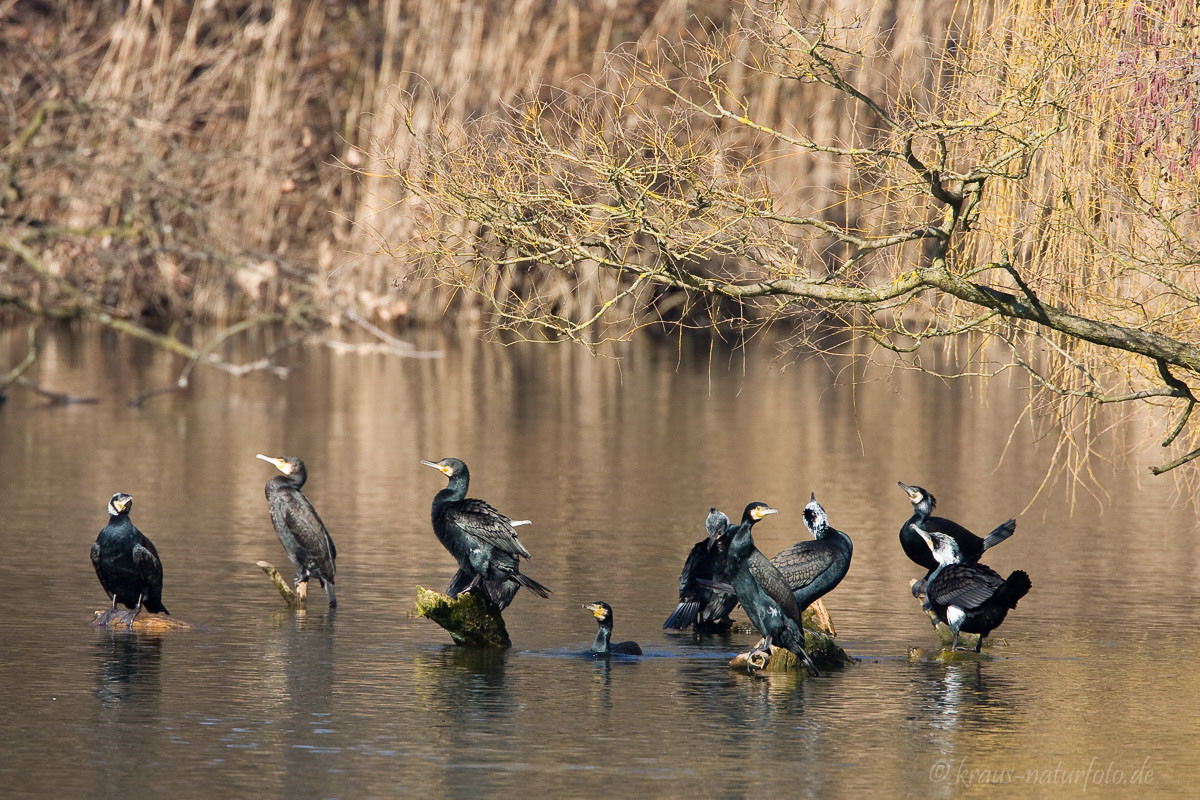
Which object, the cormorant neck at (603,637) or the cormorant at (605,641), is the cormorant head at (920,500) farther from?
the cormorant neck at (603,637)

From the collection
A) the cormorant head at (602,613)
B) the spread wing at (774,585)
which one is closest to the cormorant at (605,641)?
the cormorant head at (602,613)

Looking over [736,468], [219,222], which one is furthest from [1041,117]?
[219,222]

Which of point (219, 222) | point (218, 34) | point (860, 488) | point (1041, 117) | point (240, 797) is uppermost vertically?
point (218, 34)

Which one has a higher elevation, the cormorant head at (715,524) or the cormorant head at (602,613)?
the cormorant head at (715,524)

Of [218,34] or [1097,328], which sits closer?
[1097,328]

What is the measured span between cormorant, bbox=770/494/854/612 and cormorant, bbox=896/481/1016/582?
59cm

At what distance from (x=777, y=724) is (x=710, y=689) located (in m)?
0.89

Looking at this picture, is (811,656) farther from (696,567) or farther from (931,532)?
(931,532)

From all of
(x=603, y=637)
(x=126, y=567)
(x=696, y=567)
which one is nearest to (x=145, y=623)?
(x=126, y=567)

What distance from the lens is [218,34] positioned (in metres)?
43.4

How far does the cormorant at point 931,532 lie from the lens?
1249 cm

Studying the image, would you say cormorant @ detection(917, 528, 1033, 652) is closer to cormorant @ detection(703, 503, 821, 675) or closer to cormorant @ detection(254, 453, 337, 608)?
cormorant @ detection(703, 503, 821, 675)

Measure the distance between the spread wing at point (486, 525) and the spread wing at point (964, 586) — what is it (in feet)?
8.49

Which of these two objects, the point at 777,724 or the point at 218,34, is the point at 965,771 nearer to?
the point at 777,724
